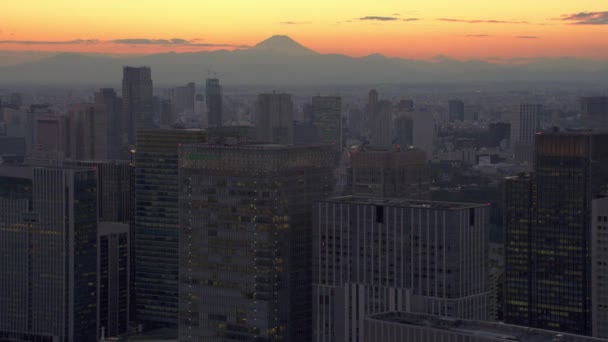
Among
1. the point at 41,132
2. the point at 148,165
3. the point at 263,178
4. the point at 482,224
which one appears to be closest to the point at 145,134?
the point at 148,165

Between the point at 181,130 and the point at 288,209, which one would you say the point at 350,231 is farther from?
the point at 181,130

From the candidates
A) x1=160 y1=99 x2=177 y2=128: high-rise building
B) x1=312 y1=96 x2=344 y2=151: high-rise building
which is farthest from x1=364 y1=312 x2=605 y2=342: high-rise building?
x1=312 y1=96 x2=344 y2=151: high-rise building

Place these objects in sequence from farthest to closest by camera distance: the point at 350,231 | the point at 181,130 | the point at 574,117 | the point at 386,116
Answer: the point at 386,116
the point at 574,117
the point at 181,130
the point at 350,231

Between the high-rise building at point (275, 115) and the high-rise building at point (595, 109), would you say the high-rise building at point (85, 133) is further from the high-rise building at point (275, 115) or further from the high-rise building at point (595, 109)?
the high-rise building at point (595, 109)

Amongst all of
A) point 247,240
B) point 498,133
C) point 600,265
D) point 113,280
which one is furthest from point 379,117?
point 247,240

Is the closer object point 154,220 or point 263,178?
point 263,178

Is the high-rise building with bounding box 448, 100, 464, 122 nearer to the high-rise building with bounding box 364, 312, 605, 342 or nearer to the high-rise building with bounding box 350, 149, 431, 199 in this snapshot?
the high-rise building with bounding box 350, 149, 431, 199
